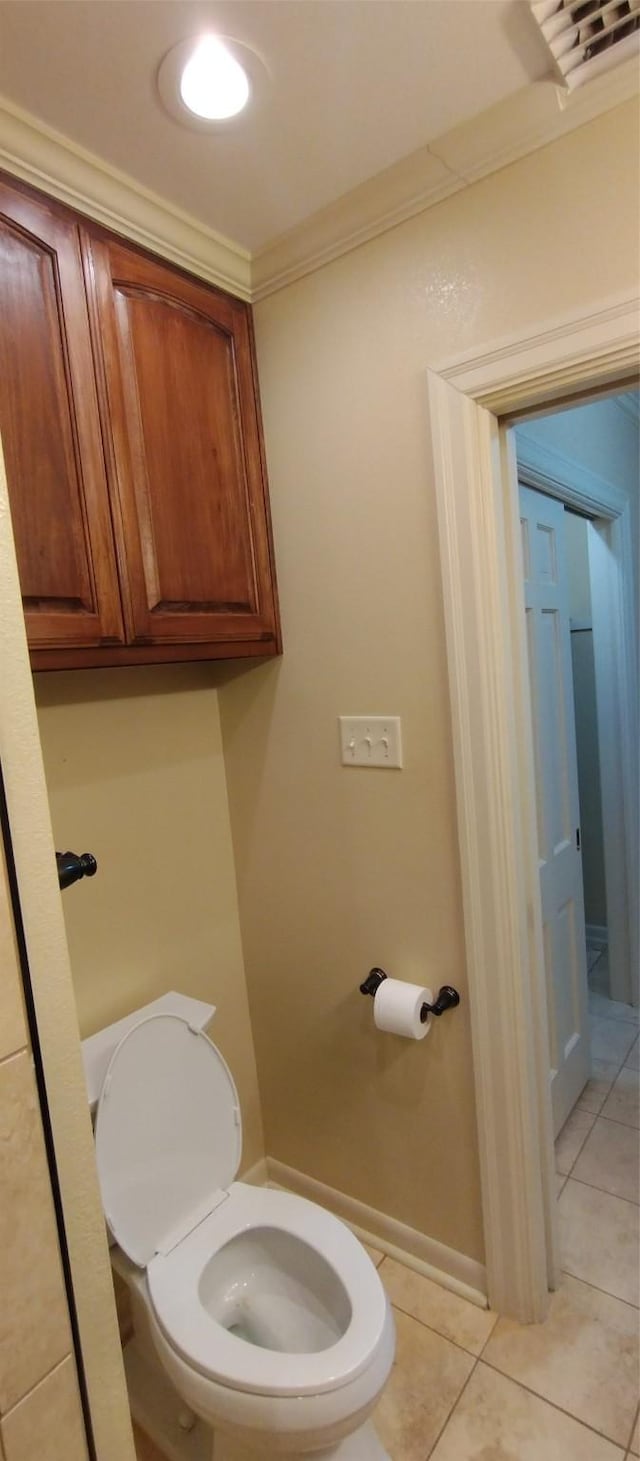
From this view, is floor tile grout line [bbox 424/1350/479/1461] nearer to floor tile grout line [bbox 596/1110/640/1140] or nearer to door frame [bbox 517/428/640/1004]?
floor tile grout line [bbox 596/1110/640/1140]

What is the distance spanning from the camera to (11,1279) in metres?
0.54

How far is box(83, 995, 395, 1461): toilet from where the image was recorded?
98 cm

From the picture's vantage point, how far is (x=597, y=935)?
308 cm

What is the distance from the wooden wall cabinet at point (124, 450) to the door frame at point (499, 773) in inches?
18.6

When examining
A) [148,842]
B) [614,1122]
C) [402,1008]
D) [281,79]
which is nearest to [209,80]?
[281,79]

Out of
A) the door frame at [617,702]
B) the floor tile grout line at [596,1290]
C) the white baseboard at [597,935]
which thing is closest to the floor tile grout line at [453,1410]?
the floor tile grout line at [596,1290]

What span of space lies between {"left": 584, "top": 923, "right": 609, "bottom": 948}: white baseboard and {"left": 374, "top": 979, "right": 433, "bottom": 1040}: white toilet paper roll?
6.48ft

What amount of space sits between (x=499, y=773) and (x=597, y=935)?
223 centimetres

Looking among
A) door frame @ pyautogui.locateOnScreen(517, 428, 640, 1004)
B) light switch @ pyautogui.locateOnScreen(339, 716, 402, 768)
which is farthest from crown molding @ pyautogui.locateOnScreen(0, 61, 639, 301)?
door frame @ pyautogui.locateOnScreen(517, 428, 640, 1004)

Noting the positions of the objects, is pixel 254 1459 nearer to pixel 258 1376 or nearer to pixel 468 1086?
pixel 258 1376

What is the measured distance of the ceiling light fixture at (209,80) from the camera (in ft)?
3.14

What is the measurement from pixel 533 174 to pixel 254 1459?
7.50 ft

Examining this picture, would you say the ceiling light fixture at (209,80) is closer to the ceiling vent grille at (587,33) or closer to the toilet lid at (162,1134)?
the ceiling vent grille at (587,33)

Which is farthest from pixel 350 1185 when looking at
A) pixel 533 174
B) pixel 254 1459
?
pixel 533 174
